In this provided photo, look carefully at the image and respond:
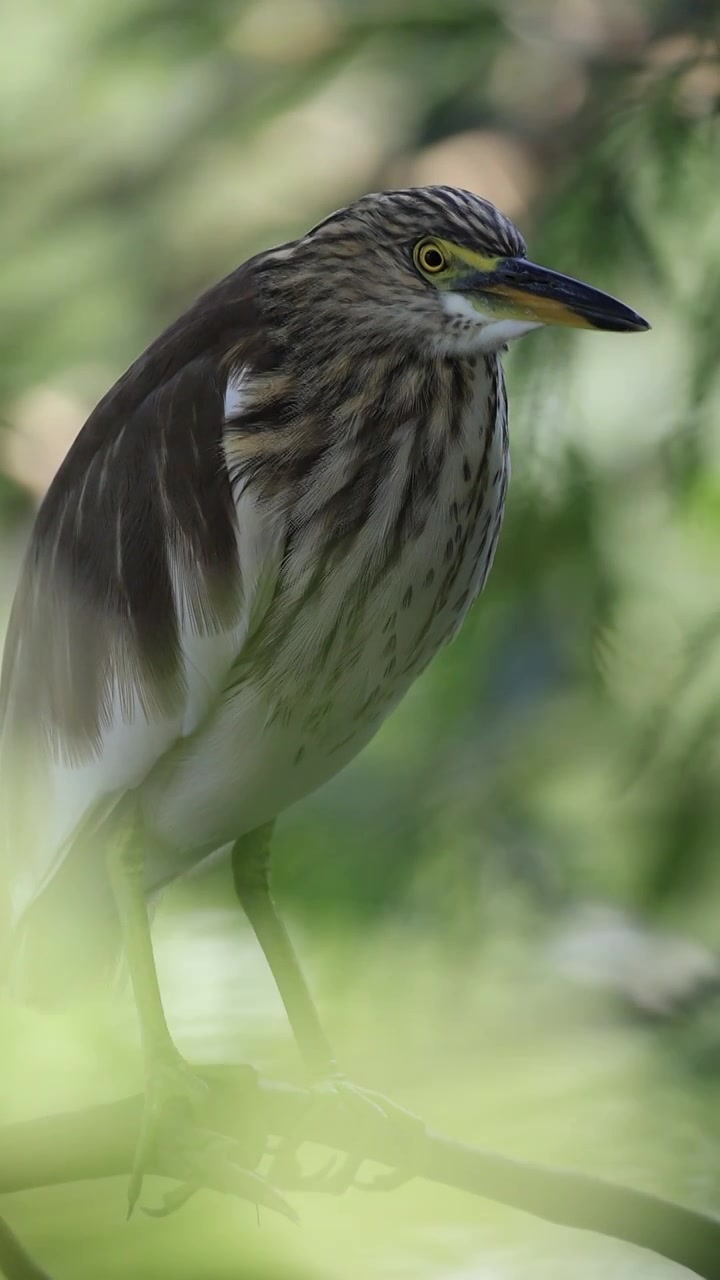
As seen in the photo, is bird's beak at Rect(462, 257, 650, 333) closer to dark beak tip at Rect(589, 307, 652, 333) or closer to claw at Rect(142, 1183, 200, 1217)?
dark beak tip at Rect(589, 307, 652, 333)

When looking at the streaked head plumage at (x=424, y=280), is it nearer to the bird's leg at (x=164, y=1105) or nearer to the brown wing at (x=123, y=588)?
the brown wing at (x=123, y=588)

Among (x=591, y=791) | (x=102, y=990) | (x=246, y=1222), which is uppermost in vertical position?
(x=591, y=791)

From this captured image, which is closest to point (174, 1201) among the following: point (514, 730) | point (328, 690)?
point (328, 690)

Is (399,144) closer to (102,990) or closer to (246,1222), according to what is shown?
(102,990)

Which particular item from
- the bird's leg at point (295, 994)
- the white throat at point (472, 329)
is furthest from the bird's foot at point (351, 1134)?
the white throat at point (472, 329)

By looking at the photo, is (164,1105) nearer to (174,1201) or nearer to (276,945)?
(174,1201)

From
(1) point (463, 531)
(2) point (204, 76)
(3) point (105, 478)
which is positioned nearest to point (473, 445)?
(1) point (463, 531)

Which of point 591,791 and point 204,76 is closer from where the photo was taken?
Result: point 591,791
